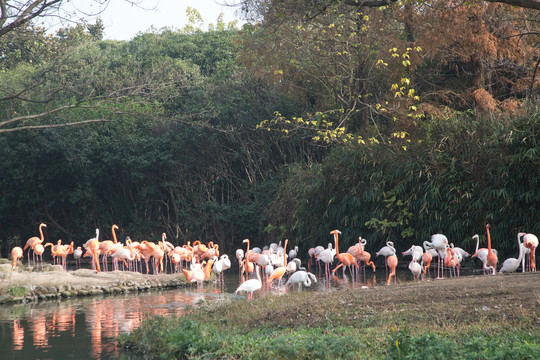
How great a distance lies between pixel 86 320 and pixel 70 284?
3.43 m

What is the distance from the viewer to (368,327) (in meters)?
5.47

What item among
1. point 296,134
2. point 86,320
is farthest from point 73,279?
point 296,134

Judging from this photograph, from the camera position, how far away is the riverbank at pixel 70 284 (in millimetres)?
10617

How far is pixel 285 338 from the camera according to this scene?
16.0ft

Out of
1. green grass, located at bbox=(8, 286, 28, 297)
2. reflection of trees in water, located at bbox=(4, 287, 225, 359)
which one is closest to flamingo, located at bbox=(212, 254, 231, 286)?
reflection of trees in water, located at bbox=(4, 287, 225, 359)

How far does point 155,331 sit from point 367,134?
37.6 feet

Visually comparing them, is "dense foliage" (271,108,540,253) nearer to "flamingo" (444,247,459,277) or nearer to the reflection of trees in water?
"flamingo" (444,247,459,277)

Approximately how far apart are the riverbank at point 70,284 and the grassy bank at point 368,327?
461cm

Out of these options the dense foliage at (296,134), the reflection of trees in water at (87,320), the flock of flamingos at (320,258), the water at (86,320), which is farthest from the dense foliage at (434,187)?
the reflection of trees in water at (87,320)

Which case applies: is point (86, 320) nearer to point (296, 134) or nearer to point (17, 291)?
point (17, 291)

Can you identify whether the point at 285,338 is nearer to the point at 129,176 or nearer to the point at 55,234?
the point at 129,176

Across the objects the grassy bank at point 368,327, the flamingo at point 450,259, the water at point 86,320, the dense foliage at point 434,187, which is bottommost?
the water at point 86,320

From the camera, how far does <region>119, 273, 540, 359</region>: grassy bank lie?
4320 millimetres

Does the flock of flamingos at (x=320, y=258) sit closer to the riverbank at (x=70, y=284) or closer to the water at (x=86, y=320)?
the water at (x=86, y=320)
